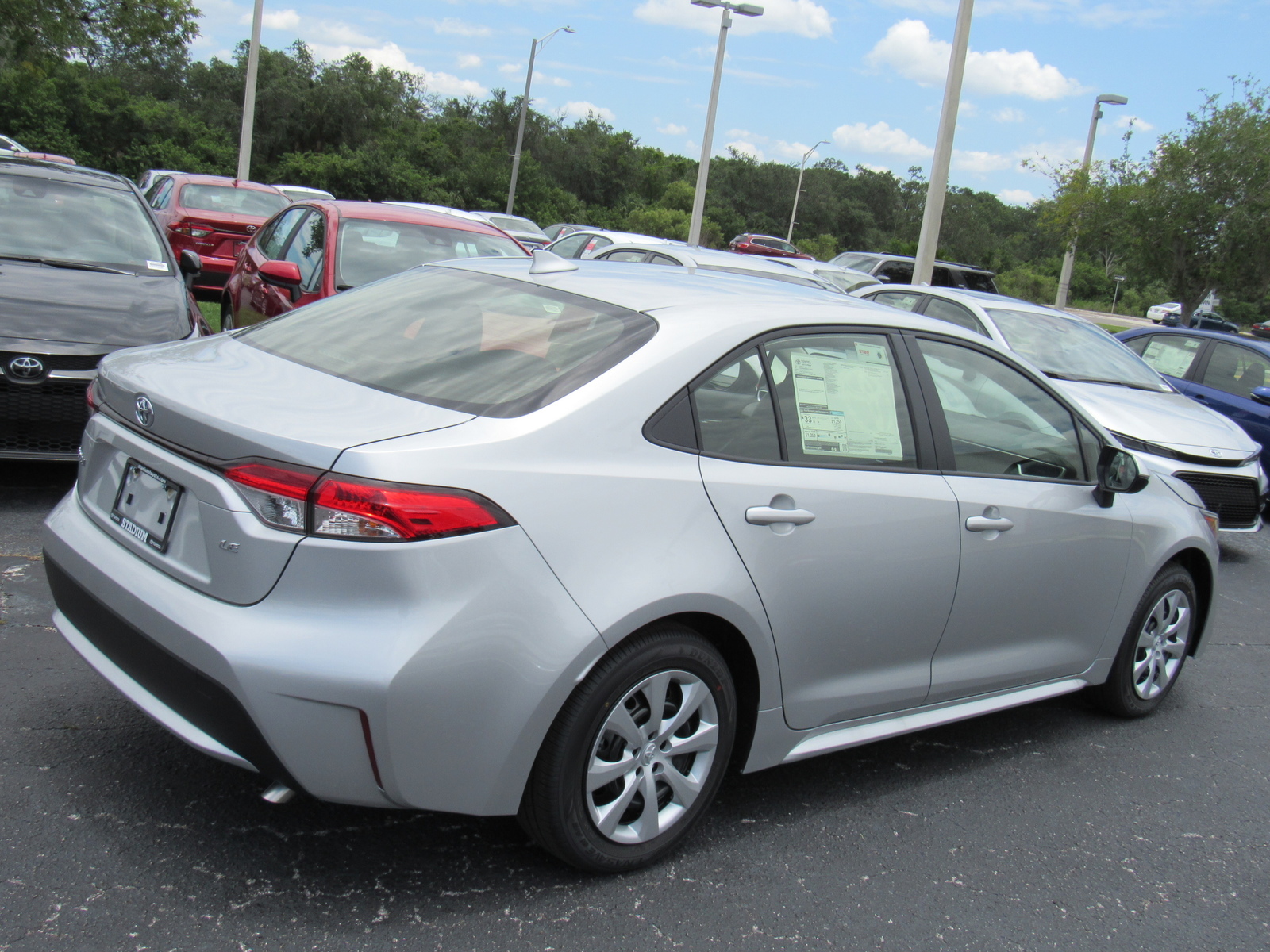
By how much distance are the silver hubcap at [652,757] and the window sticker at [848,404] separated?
0.80m

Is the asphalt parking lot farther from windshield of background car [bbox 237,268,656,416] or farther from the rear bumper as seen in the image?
windshield of background car [bbox 237,268,656,416]

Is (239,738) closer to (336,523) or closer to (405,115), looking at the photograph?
(336,523)

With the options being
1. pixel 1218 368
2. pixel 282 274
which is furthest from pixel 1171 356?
pixel 282 274

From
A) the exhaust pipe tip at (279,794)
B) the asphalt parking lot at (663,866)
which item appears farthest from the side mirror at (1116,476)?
the exhaust pipe tip at (279,794)

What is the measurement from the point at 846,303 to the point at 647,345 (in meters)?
0.96

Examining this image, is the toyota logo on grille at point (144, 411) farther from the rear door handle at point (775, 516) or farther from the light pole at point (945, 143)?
the light pole at point (945, 143)

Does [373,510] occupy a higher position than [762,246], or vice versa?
[762,246]

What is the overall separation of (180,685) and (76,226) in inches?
204

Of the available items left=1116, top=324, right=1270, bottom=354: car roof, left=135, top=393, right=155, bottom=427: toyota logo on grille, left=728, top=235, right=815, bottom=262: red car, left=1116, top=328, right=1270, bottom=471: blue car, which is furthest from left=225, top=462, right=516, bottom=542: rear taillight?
left=728, top=235, right=815, bottom=262: red car

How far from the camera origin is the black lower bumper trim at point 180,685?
248 centimetres

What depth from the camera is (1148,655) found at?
4.56 meters

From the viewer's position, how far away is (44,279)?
595 centimetres

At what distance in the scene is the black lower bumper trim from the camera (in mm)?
2484

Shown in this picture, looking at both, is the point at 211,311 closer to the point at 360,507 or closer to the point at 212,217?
the point at 212,217
